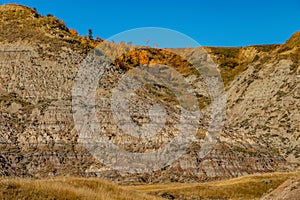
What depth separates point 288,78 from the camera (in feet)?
353

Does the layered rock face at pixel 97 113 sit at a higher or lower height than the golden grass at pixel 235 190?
higher

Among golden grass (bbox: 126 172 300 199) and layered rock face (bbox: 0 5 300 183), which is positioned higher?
layered rock face (bbox: 0 5 300 183)

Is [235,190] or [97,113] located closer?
[235,190]

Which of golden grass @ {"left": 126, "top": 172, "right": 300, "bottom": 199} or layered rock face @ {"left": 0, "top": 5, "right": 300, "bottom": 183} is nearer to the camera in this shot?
golden grass @ {"left": 126, "top": 172, "right": 300, "bottom": 199}

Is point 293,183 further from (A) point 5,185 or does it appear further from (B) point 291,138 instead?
(B) point 291,138

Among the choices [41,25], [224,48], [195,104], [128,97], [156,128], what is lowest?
[156,128]

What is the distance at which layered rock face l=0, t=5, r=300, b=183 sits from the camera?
55.8m

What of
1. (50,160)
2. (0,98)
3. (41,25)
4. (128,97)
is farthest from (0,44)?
(50,160)

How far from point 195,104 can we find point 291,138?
38.3 meters

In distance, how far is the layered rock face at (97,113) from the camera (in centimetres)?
5575

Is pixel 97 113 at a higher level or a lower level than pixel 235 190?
higher

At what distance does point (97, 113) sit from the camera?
2530 inches

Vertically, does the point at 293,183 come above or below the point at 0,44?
below

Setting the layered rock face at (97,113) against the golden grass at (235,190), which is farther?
the layered rock face at (97,113)
